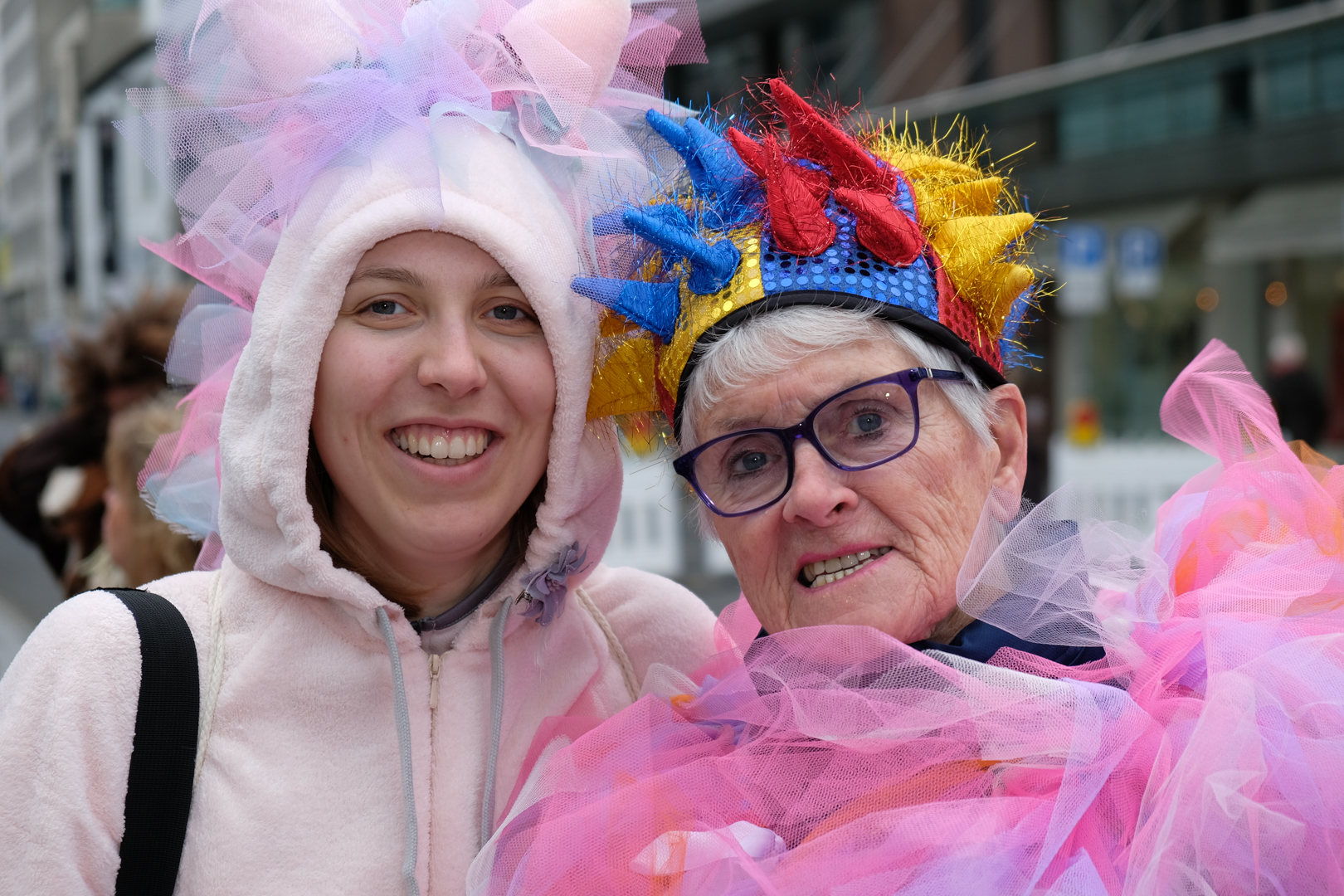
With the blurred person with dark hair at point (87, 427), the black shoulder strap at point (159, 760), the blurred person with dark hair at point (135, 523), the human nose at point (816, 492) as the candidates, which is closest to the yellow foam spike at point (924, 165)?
the human nose at point (816, 492)

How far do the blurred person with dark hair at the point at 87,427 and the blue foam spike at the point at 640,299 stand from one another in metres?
2.59

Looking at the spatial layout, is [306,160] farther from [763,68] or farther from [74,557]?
[763,68]

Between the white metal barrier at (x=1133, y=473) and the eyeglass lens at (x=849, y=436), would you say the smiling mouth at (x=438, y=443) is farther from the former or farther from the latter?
the white metal barrier at (x=1133, y=473)

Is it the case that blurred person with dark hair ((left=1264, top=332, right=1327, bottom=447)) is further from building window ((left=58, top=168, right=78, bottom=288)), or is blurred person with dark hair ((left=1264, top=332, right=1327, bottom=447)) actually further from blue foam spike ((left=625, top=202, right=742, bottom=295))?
building window ((left=58, top=168, right=78, bottom=288))

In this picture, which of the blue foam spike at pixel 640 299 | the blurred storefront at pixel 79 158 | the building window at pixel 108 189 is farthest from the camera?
the building window at pixel 108 189

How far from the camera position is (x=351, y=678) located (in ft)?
6.27

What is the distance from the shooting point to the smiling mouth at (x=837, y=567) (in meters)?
1.90

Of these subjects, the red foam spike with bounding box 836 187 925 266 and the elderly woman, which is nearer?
the elderly woman

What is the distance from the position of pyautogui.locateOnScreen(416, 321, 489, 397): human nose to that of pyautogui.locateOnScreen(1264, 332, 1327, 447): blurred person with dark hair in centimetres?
1284

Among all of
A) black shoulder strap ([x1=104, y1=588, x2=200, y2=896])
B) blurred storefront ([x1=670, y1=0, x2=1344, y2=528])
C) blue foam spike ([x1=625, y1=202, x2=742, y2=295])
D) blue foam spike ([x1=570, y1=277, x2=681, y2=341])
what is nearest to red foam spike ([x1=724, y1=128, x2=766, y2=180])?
blue foam spike ([x1=625, y1=202, x2=742, y2=295])

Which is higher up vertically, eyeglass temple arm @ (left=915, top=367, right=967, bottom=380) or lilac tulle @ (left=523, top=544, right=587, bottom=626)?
eyeglass temple arm @ (left=915, top=367, right=967, bottom=380)

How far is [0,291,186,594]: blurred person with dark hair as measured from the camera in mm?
4066

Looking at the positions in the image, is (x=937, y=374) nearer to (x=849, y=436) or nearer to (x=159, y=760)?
(x=849, y=436)

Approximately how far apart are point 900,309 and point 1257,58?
45.6ft
